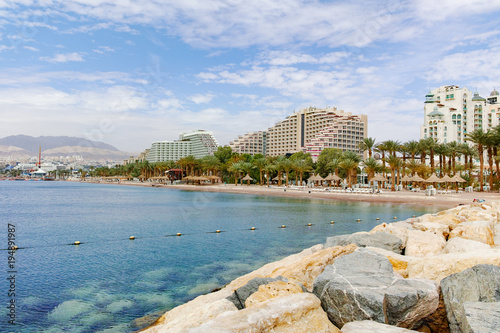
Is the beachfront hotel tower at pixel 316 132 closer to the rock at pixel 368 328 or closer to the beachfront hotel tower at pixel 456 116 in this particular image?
the beachfront hotel tower at pixel 456 116

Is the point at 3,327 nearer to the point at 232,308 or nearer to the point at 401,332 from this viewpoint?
the point at 232,308

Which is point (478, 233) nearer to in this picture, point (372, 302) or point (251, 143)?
point (372, 302)

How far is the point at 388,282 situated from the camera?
570cm

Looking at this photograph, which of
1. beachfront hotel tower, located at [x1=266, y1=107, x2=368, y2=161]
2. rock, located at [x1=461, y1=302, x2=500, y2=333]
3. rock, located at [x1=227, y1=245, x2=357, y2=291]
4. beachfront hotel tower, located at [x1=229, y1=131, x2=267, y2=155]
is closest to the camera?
rock, located at [x1=461, y1=302, x2=500, y2=333]

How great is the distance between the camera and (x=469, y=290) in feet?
16.6

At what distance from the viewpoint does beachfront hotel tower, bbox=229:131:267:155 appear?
16212cm

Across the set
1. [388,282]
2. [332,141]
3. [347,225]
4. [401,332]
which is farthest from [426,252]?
[332,141]

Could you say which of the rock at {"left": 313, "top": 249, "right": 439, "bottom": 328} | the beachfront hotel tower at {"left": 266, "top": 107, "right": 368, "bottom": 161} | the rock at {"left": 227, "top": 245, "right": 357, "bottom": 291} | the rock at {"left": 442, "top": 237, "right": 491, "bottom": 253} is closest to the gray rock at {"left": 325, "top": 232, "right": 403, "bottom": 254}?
the rock at {"left": 442, "top": 237, "right": 491, "bottom": 253}

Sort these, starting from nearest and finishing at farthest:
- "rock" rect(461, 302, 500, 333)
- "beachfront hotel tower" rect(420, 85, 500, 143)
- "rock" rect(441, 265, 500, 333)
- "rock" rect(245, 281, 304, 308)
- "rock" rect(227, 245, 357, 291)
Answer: "rock" rect(461, 302, 500, 333), "rock" rect(441, 265, 500, 333), "rock" rect(245, 281, 304, 308), "rock" rect(227, 245, 357, 291), "beachfront hotel tower" rect(420, 85, 500, 143)

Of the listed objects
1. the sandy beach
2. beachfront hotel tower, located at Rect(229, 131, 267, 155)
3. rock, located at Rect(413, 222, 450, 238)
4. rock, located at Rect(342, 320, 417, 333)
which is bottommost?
the sandy beach

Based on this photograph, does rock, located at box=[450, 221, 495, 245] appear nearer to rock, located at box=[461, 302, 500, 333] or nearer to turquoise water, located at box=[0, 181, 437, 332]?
turquoise water, located at box=[0, 181, 437, 332]

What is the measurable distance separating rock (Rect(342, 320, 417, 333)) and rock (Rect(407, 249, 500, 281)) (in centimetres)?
238

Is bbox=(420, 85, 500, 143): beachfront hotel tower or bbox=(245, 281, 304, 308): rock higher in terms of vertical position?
bbox=(420, 85, 500, 143): beachfront hotel tower

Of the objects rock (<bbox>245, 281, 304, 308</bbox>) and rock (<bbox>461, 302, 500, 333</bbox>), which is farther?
rock (<bbox>245, 281, 304, 308</bbox>)
